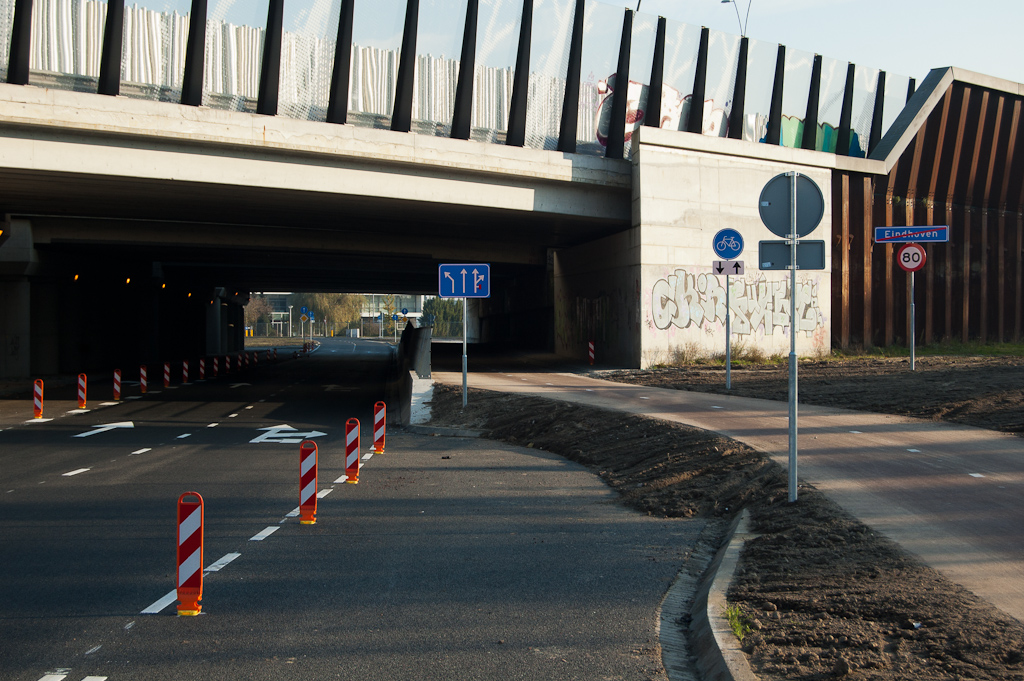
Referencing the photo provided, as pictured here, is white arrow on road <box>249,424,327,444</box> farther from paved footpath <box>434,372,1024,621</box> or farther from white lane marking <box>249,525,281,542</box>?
white lane marking <box>249,525,281,542</box>

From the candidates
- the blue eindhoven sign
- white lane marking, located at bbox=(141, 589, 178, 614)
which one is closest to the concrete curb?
white lane marking, located at bbox=(141, 589, 178, 614)

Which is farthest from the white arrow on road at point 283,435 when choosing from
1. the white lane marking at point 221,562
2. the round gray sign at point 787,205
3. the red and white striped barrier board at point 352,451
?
the round gray sign at point 787,205

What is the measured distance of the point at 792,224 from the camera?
7.58 meters

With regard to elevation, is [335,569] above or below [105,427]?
above

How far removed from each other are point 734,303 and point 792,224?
20.9 meters

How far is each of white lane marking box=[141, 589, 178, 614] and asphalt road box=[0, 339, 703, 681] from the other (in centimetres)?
2

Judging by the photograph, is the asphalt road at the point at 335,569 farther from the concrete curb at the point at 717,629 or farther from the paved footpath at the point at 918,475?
the paved footpath at the point at 918,475

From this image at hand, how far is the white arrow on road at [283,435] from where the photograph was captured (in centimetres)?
1516

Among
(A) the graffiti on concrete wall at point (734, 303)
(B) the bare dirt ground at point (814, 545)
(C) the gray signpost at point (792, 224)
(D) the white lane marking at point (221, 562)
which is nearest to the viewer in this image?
(B) the bare dirt ground at point (814, 545)

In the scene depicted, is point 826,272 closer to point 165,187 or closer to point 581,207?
→ point 581,207

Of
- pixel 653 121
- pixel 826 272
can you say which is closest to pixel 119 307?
pixel 653 121

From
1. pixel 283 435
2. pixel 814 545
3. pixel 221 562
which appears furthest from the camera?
pixel 283 435

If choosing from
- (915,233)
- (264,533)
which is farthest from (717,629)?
(915,233)

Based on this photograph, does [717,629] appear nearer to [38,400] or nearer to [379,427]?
[379,427]
